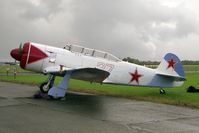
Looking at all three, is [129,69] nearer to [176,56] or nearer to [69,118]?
[176,56]

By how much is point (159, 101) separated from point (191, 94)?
3746mm

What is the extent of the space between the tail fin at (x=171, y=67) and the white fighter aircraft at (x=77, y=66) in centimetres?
21

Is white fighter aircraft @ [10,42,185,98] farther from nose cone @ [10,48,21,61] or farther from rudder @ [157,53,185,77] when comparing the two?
rudder @ [157,53,185,77]

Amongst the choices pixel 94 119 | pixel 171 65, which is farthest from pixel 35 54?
pixel 171 65

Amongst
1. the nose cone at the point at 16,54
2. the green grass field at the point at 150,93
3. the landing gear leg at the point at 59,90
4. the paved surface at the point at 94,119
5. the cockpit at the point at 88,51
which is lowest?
the paved surface at the point at 94,119

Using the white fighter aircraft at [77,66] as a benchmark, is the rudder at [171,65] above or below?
above

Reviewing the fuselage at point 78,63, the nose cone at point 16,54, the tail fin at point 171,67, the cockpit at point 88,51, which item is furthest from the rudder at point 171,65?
the nose cone at point 16,54

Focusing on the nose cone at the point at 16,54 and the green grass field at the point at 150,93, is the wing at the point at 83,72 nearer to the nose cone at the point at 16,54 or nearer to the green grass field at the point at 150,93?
the nose cone at the point at 16,54

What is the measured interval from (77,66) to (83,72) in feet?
7.16

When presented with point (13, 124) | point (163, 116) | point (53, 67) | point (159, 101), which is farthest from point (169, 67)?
point (13, 124)

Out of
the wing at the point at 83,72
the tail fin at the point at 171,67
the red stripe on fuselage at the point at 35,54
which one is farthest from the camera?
the tail fin at the point at 171,67

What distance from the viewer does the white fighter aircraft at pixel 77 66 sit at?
630 inches

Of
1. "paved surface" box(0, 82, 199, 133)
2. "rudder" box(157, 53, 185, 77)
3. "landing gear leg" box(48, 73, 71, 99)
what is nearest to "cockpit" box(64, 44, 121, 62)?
"landing gear leg" box(48, 73, 71, 99)

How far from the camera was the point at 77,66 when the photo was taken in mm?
17594
